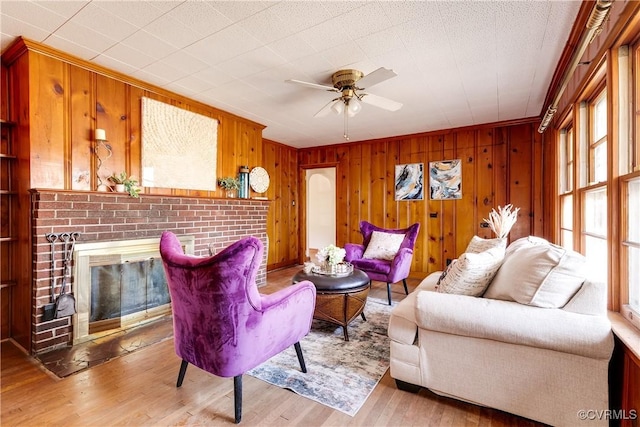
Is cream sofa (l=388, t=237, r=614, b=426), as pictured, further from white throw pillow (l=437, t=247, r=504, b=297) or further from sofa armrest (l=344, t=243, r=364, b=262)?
A: sofa armrest (l=344, t=243, r=364, b=262)

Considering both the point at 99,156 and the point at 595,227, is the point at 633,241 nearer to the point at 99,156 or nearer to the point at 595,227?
the point at 595,227

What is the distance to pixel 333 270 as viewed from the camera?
9.15 feet

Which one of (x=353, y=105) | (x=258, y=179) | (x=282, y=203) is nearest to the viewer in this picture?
(x=353, y=105)

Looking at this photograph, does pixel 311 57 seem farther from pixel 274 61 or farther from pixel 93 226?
pixel 93 226

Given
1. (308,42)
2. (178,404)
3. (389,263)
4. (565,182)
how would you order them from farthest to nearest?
1. (389,263)
2. (565,182)
3. (308,42)
4. (178,404)

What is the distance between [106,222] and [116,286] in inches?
23.8

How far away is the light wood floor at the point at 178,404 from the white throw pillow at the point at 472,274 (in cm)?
65

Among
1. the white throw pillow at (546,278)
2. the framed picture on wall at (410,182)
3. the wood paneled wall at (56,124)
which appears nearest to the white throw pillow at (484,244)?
the white throw pillow at (546,278)

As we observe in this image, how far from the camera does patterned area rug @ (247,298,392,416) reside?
1.86 metres

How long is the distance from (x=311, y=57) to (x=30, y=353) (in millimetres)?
3249

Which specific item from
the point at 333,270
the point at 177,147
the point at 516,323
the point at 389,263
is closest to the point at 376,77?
the point at 333,270

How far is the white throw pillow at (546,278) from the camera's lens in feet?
5.16

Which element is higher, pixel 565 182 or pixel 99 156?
pixel 99 156

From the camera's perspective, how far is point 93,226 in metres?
2.64
